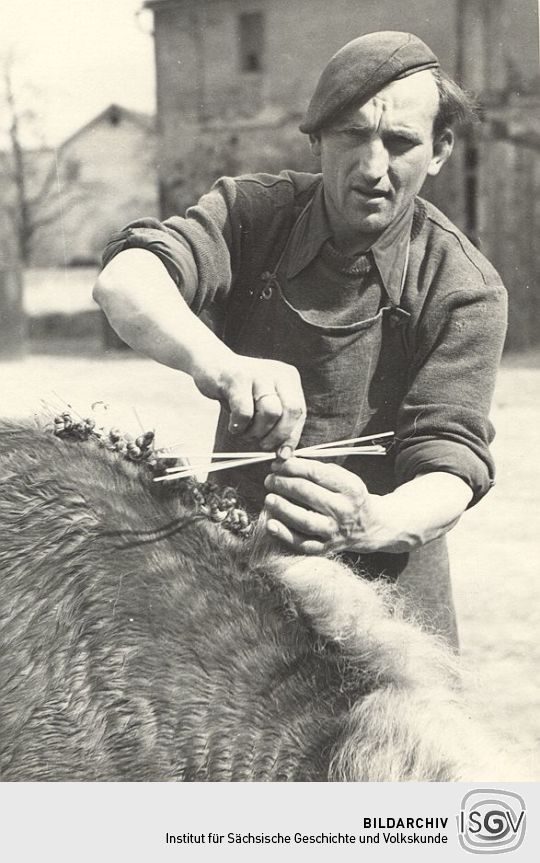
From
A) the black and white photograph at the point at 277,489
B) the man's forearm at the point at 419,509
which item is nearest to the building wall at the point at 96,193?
the black and white photograph at the point at 277,489

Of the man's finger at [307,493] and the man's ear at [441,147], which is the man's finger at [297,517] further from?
the man's ear at [441,147]

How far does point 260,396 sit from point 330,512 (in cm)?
16

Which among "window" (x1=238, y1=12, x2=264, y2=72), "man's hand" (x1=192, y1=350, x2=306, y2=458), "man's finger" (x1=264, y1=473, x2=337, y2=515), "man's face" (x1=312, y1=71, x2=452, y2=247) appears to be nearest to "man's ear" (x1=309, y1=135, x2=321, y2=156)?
"man's face" (x1=312, y1=71, x2=452, y2=247)

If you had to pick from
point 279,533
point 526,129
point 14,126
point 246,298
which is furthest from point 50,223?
point 279,533

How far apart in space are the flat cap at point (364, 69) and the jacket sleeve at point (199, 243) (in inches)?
7.6

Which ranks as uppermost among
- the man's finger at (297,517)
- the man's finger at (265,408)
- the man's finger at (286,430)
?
the man's finger at (265,408)

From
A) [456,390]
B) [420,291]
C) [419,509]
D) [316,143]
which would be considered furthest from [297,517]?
[316,143]

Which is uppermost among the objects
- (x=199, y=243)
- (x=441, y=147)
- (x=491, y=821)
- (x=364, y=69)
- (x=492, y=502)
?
(x=364, y=69)

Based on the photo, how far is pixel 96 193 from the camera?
3.84 meters

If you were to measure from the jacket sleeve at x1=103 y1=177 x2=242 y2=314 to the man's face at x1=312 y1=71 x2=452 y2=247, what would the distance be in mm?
155

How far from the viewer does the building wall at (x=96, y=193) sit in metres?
3.18

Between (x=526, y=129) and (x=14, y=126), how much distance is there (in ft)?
6.24

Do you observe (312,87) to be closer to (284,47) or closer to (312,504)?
(284,47)

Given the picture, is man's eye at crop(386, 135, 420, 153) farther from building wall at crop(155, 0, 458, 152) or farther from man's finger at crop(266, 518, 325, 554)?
building wall at crop(155, 0, 458, 152)
